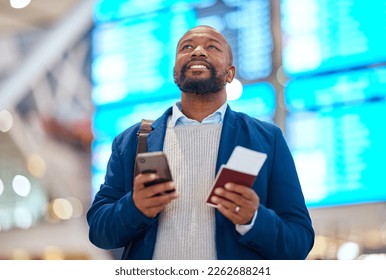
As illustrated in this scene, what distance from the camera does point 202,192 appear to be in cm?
Result: 193

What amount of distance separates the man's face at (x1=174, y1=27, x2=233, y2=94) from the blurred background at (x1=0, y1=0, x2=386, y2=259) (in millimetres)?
1446

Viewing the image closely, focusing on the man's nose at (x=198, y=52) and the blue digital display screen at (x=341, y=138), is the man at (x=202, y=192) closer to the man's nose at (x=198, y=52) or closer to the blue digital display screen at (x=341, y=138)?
the man's nose at (x=198, y=52)

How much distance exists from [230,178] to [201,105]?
41cm

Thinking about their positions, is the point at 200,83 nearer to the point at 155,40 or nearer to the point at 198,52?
the point at 198,52

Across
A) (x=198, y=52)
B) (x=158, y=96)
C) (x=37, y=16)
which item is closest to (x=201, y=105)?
(x=198, y=52)

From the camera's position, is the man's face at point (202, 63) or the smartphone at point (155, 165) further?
the man's face at point (202, 63)

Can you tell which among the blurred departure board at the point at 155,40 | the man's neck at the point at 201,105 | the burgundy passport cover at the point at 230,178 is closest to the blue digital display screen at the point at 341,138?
the blurred departure board at the point at 155,40

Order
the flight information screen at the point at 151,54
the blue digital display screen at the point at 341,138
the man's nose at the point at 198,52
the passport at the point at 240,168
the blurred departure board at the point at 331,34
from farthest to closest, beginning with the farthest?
1. the flight information screen at the point at 151,54
2. the blurred departure board at the point at 331,34
3. the blue digital display screen at the point at 341,138
4. the man's nose at the point at 198,52
5. the passport at the point at 240,168

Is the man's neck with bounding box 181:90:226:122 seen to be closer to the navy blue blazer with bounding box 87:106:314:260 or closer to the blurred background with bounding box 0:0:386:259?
the navy blue blazer with bounding box 87:106:314:260

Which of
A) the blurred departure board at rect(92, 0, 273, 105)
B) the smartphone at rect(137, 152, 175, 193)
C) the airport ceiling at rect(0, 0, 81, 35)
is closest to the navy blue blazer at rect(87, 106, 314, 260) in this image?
the smartphone at rect(137, 152, 175, 193)

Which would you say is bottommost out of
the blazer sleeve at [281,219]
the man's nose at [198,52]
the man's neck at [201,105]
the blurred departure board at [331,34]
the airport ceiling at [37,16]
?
the blazer sleeve at [281,219]

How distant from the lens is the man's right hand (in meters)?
1.78

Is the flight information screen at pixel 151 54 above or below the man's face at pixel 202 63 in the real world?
above

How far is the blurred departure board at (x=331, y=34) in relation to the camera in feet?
12.0
